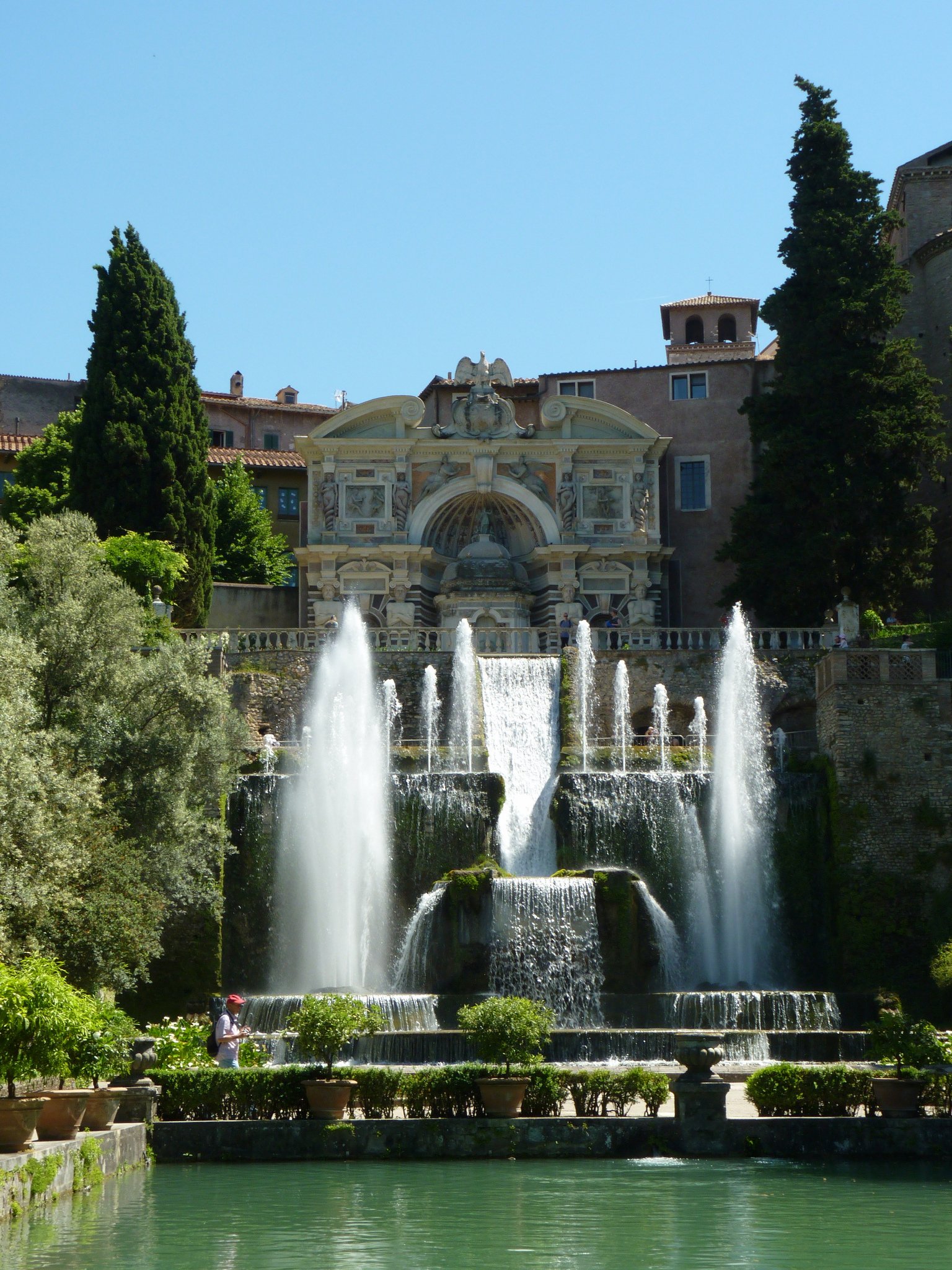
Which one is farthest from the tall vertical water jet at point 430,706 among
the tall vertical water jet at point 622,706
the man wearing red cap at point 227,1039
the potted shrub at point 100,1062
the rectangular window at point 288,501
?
the rectangular window at point 288,501

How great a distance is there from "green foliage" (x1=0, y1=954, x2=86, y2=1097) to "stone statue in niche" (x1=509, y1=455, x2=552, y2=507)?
33119 millimetres

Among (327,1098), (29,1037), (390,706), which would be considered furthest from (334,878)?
(29,1037)

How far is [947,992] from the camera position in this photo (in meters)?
28.4

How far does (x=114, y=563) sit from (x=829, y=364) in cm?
1783

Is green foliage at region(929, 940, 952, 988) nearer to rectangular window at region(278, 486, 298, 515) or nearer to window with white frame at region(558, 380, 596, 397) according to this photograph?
window with white frame at region(558, 380, 596, 397)

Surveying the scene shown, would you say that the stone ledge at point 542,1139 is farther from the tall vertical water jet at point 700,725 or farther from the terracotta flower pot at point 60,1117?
the tall vertical water jet at point 700,725

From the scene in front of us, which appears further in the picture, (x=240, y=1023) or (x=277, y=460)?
(x=277, y=460)

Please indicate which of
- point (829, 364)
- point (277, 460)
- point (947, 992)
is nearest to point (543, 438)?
point (829, 364)

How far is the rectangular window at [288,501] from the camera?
5709 cm

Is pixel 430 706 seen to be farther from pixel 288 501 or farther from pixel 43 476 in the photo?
pixel 288 501

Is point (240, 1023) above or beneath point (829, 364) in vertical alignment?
beneath

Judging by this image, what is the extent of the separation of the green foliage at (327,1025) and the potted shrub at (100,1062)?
2.16 metres

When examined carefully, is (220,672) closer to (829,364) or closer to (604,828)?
(604,828)

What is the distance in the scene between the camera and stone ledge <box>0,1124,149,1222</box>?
13.7m
